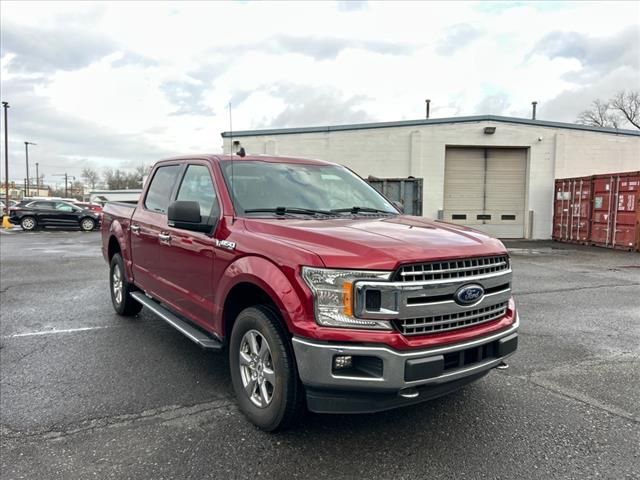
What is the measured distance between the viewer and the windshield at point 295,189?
381 cm

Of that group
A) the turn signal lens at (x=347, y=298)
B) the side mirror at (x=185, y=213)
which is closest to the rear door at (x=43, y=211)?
the side mirror at (x=185, y=213)

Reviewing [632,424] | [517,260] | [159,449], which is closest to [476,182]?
[517,260]

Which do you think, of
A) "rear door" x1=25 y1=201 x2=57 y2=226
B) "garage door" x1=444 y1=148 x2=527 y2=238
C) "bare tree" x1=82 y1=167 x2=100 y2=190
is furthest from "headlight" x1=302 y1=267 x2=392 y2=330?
"bare tree" x1=82 y1=167 x2=100 y2=190

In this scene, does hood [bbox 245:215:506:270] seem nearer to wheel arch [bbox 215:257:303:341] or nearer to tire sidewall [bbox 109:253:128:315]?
wheel arch [bbox 215:257:303:341]

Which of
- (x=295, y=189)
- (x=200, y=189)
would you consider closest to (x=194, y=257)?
(x=200, y=189)

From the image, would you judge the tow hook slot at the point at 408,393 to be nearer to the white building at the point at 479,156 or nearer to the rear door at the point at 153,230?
the rear door at the point at 153,230

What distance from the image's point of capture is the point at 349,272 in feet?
8.73

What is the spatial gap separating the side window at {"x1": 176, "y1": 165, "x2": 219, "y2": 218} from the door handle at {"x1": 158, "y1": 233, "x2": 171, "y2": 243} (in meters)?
0.39

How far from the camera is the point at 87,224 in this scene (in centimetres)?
2452

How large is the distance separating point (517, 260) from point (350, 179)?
9.50 metres

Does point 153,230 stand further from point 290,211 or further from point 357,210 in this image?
point 357,210

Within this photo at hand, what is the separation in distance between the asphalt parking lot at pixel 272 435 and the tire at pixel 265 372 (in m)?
0.16

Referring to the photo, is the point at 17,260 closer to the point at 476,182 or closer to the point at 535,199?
the point at 476,182

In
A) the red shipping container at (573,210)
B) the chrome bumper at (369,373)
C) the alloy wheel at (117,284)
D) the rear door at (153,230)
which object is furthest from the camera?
the red shipping container at (573,210)
